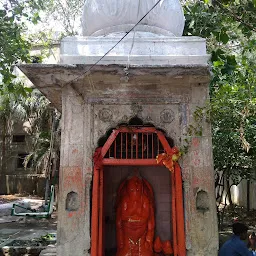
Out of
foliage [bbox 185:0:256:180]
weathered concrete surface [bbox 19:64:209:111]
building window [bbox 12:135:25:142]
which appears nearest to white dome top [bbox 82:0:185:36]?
Answer: foliage [bbox 185:0:256:180]

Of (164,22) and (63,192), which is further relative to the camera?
(164,22)

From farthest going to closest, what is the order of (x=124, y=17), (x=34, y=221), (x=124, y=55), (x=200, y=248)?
(x=34, y=221), (x=124, y=17), (x=124, y=55), (x=200, y=248)

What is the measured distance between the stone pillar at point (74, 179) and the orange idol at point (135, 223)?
3.44 feet

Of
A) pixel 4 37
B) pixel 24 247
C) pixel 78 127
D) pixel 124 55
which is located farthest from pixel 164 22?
pixel 24 247

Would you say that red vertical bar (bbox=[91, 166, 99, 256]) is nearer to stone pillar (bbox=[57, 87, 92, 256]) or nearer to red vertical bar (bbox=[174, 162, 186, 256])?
stone pillar (bbox=[57, 87, 92, 256])

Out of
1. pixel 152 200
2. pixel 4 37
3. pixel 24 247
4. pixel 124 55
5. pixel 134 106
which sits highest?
pixel 4 37

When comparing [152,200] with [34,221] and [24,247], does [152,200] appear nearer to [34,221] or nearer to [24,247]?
[24,247]

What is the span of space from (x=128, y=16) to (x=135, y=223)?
3.74m

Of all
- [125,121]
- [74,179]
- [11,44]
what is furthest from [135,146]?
[11,44]

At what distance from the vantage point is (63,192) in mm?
5090

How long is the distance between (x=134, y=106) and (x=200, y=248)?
8.03 ft

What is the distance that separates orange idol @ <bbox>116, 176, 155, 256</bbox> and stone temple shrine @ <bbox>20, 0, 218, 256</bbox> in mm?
18

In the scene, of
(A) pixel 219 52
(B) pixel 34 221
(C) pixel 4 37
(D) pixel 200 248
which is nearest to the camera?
(D) pixel 200 248

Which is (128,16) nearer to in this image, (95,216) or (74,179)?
(74,179)
